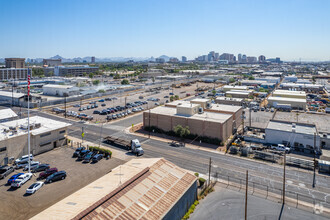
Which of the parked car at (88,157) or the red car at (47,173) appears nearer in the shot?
the red car at (47,173)

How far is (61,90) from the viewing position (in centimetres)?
7725

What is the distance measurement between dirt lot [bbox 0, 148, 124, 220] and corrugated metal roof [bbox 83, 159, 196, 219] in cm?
813

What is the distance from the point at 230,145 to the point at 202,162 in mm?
7789

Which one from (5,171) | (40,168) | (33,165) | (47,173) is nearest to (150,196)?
(47,173)

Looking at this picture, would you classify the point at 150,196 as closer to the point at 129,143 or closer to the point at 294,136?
the point at 129,143

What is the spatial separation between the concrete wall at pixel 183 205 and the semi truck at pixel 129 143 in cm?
1252

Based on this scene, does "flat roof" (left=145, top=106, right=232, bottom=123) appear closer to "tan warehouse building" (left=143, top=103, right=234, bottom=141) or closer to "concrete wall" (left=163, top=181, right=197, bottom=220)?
"tan warehouse building" (left=143, top=103, right=234, bottom=141)

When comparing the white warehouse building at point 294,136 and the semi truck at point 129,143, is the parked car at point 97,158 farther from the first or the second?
the white warehouse building at point 294,136

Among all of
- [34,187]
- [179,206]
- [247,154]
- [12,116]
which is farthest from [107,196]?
[12,116]

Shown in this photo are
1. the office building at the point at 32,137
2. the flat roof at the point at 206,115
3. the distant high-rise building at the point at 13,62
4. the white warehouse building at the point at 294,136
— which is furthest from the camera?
the distant high-rise building at the point at 13,62

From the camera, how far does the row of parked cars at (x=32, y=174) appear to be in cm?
2148

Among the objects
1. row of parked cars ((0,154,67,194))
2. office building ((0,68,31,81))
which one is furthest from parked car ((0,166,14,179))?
office building ((0,68,31,81))

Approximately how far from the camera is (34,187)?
20.9m

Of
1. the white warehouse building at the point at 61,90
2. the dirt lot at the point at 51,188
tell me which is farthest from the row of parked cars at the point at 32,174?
the white warehouse building at the point at 61,90
